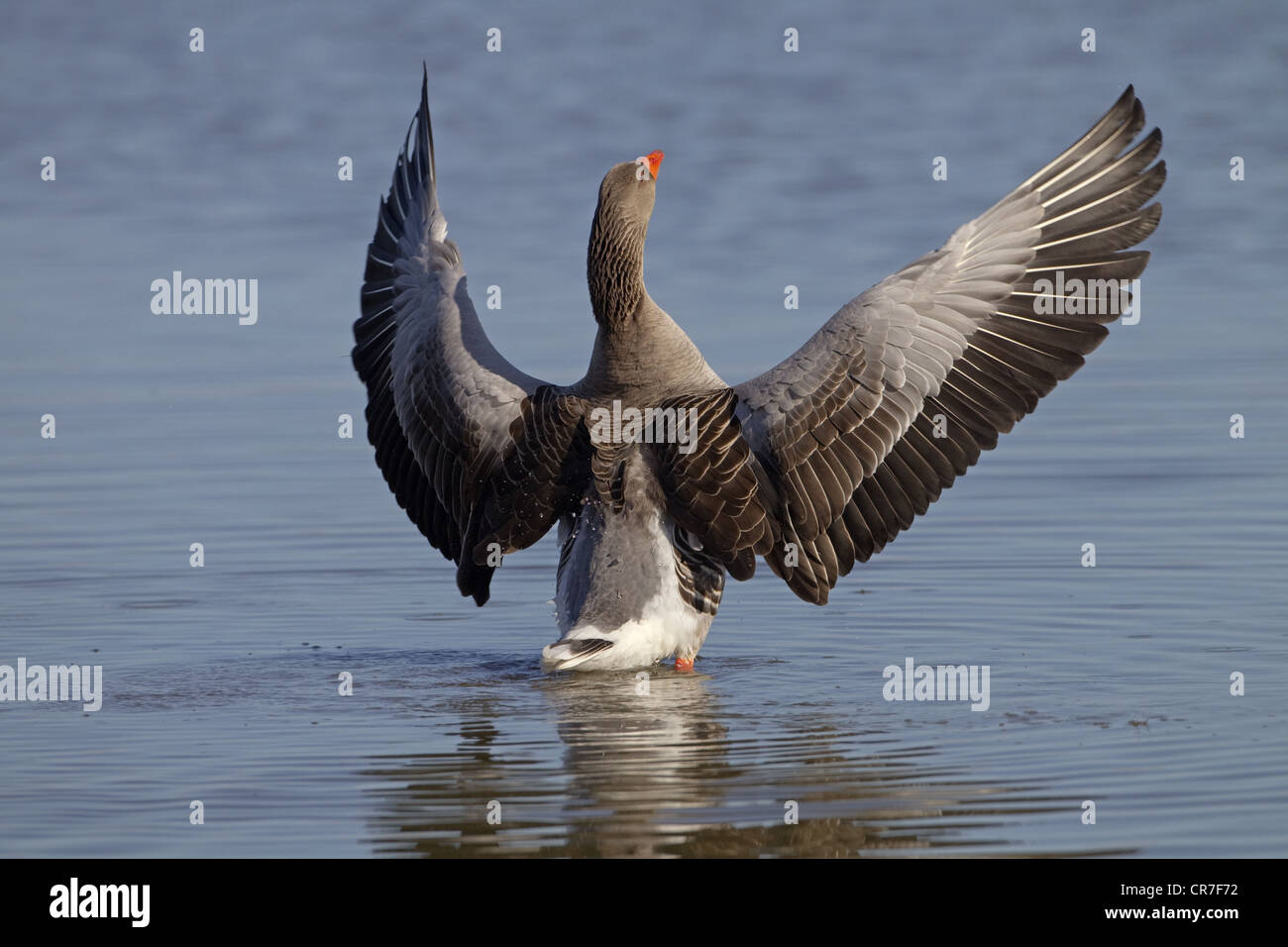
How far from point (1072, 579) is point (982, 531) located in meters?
1.19

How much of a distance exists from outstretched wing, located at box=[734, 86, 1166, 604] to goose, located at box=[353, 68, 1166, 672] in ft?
0.03

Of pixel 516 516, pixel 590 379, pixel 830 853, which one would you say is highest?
pixel 590 379

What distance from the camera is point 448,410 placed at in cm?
1002

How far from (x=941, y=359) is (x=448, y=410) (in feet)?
8.25

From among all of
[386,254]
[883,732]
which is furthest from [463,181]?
[883,732]

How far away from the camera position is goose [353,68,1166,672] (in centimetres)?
923

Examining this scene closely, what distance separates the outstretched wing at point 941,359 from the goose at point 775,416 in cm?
1

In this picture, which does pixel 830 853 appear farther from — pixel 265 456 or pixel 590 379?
pixel 265 456

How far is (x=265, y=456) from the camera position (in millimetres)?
14195
